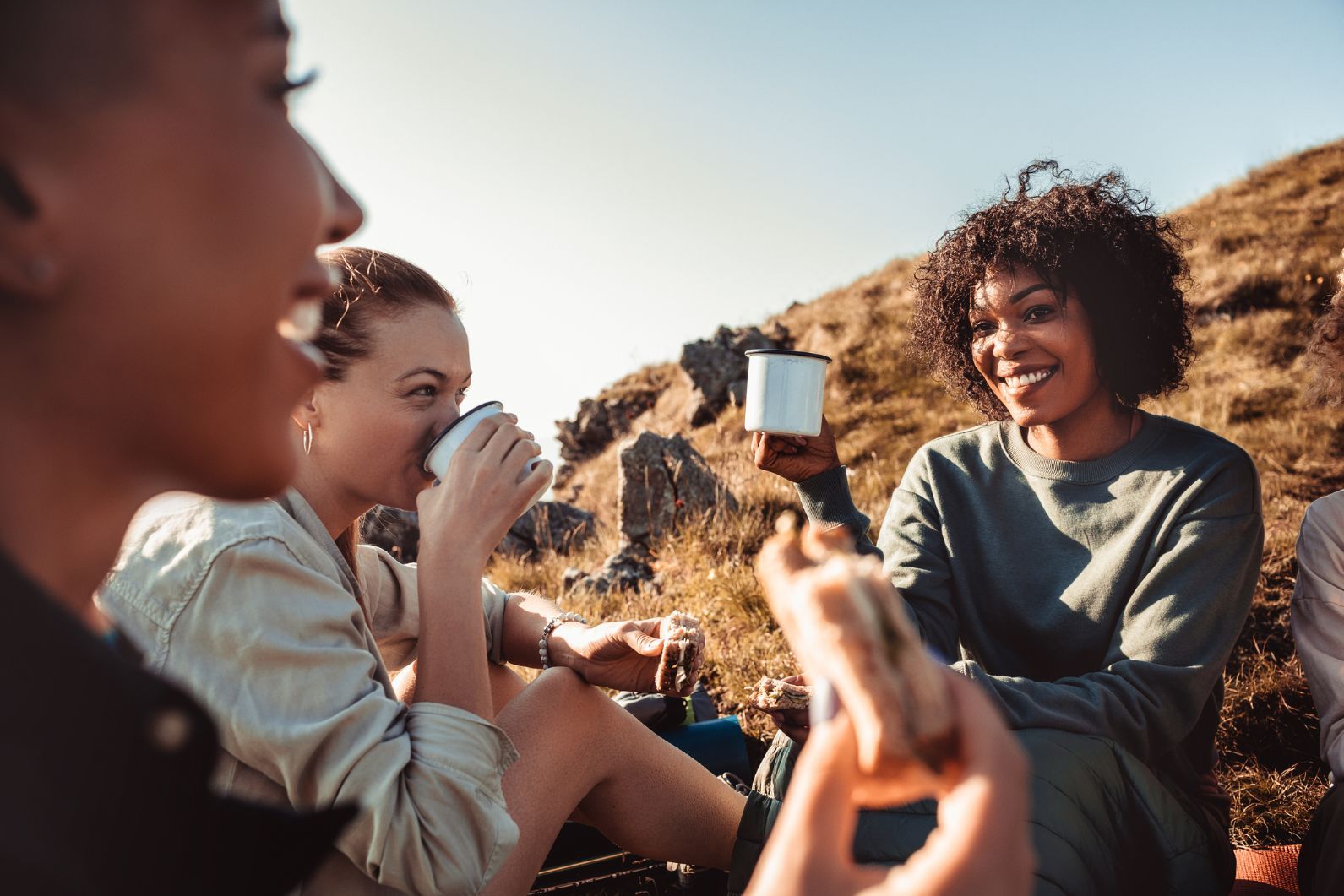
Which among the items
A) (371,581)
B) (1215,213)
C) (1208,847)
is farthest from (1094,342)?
(1215,213)

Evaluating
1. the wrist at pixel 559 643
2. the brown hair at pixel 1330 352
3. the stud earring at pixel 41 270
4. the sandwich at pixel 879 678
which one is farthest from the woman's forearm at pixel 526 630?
the brown hair at pixel 1330 352

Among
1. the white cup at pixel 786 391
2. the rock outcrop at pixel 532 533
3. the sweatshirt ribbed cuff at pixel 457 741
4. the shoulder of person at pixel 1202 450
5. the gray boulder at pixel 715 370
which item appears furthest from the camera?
the gray boulder at pixel 715 370

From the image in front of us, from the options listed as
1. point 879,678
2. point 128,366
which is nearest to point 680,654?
point 879,678

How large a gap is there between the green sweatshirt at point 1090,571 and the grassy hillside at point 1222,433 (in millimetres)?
840

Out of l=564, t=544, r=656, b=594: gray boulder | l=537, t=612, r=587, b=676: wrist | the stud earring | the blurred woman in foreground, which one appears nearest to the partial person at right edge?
l=537, t=612, r=587, b=676: wrist

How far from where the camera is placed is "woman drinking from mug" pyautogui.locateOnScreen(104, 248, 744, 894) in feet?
5.97

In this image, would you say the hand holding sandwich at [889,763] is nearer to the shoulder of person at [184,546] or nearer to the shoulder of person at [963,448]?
the shoulder of person at [184,546]

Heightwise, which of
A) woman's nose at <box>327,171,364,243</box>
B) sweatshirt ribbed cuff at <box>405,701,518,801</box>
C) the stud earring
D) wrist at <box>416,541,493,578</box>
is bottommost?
sweatshirt ribbed cuff at <box>405,701,518,801</box>

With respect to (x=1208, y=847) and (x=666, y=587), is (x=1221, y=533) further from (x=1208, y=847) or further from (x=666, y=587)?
(x=666, y=587)

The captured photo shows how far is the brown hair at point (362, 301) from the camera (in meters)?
2.38

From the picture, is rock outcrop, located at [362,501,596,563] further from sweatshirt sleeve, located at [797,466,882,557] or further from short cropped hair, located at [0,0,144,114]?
short cropped hair, located at [0,0,144,114]

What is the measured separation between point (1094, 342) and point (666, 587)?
3656 millimetres

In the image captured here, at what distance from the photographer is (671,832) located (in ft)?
9.05

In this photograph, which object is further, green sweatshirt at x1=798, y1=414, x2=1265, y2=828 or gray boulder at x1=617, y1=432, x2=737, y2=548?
gray boulder at x1=617, y1=432, x2=737, y2=548
